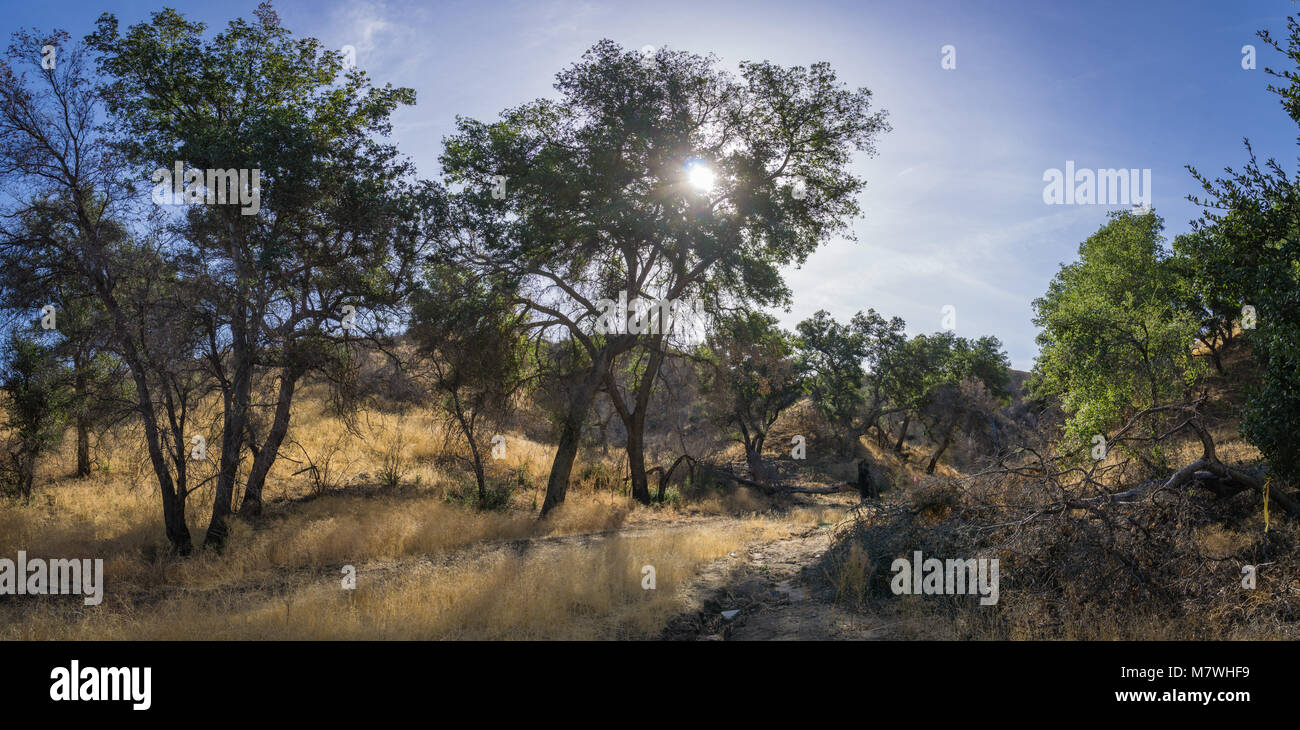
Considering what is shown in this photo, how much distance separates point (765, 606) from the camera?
10.7 meters

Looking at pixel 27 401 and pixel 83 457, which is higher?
pixel 27 401

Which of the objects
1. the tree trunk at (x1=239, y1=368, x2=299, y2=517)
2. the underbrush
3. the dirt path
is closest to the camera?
the underbrush

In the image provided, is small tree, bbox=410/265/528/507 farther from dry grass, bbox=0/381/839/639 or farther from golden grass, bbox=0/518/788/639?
golden grass, bbox=0/518/788/639

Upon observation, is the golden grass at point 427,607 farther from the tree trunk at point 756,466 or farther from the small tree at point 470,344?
the tree trunk at point 756,466

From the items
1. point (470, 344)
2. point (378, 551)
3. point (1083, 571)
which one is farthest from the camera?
point (470, 344)

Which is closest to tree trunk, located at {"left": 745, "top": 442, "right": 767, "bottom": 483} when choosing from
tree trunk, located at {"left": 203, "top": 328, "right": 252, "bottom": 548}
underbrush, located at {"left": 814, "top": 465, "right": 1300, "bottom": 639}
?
underbrush, located at {"left": 814, "top": 465, "right": 1300, "bottom": 639}

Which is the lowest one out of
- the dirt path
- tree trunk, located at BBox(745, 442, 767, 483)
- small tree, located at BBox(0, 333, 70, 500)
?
tree trunk, located at BBox(745, 442, 767, 483)

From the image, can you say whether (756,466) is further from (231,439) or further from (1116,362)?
(231,439)

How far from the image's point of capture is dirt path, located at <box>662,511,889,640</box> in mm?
9070

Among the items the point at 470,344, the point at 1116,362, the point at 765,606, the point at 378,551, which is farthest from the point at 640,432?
the point at 1116,362

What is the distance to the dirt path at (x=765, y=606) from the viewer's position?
9070mm

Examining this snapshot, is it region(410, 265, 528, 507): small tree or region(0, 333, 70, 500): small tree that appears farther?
region(410, 265, 528, 507): small tree

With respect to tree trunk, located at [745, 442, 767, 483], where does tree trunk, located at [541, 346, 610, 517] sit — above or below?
above

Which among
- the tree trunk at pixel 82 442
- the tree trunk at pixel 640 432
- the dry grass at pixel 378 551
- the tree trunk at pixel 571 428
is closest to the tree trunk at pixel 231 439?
the dry grass at pixel 378 551
